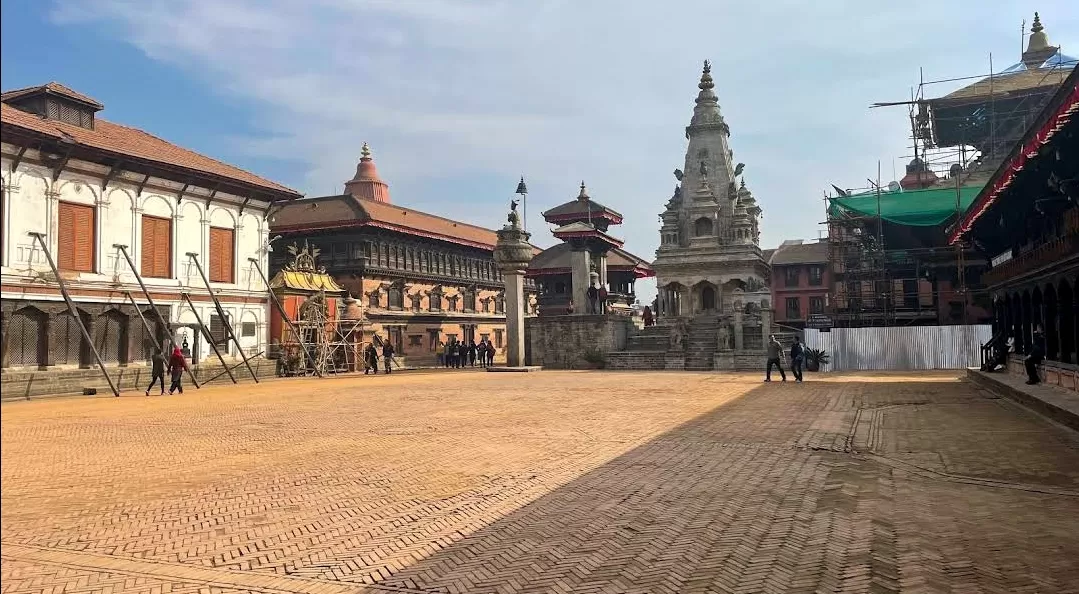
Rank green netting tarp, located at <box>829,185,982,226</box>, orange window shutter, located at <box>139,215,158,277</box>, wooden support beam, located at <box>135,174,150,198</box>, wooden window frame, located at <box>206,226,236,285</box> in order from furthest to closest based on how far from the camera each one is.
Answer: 1. green netting tarp, located at <box>829,185,982,226</box>
2. wooden window frame, located at <box>206,226,236,285</box>
3. wooden support beam, located at <box>135,174,150,198</box>
4. orange window shutter, located at <box>139,215,158,277</box>

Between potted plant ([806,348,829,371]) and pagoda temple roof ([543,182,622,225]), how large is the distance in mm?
31238

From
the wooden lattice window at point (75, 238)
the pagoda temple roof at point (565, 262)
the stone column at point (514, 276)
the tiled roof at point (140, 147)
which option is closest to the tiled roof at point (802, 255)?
the pagoda temple roof at point (565, 262)

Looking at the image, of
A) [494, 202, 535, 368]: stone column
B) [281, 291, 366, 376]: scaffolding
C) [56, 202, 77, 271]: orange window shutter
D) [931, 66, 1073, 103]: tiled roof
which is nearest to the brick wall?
[494, 202, 535, 368]: stone column

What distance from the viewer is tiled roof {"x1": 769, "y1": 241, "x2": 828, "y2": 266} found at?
6688 centimetres

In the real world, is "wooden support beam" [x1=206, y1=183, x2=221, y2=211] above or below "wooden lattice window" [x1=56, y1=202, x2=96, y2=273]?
above

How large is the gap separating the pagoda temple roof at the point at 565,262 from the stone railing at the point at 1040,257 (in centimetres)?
3543

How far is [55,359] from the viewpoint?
8703 mm

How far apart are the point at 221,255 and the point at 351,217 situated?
3946 centimetres

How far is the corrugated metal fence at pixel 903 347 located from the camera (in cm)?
3338

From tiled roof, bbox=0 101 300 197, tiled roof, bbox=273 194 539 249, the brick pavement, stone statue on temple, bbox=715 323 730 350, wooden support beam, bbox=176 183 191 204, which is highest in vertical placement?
tiled roof, bbox=273 194 539 249

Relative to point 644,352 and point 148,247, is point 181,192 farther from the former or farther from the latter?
point 644,352

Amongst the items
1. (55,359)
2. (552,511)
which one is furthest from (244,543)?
(55,359)

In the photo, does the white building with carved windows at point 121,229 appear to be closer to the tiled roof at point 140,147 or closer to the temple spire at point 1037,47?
the tiled roof at point 140,147

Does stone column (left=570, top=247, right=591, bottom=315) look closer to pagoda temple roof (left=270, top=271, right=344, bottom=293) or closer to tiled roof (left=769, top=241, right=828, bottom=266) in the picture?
pagoda temple roof (left=270, top=271, right=344, bottom=293)
